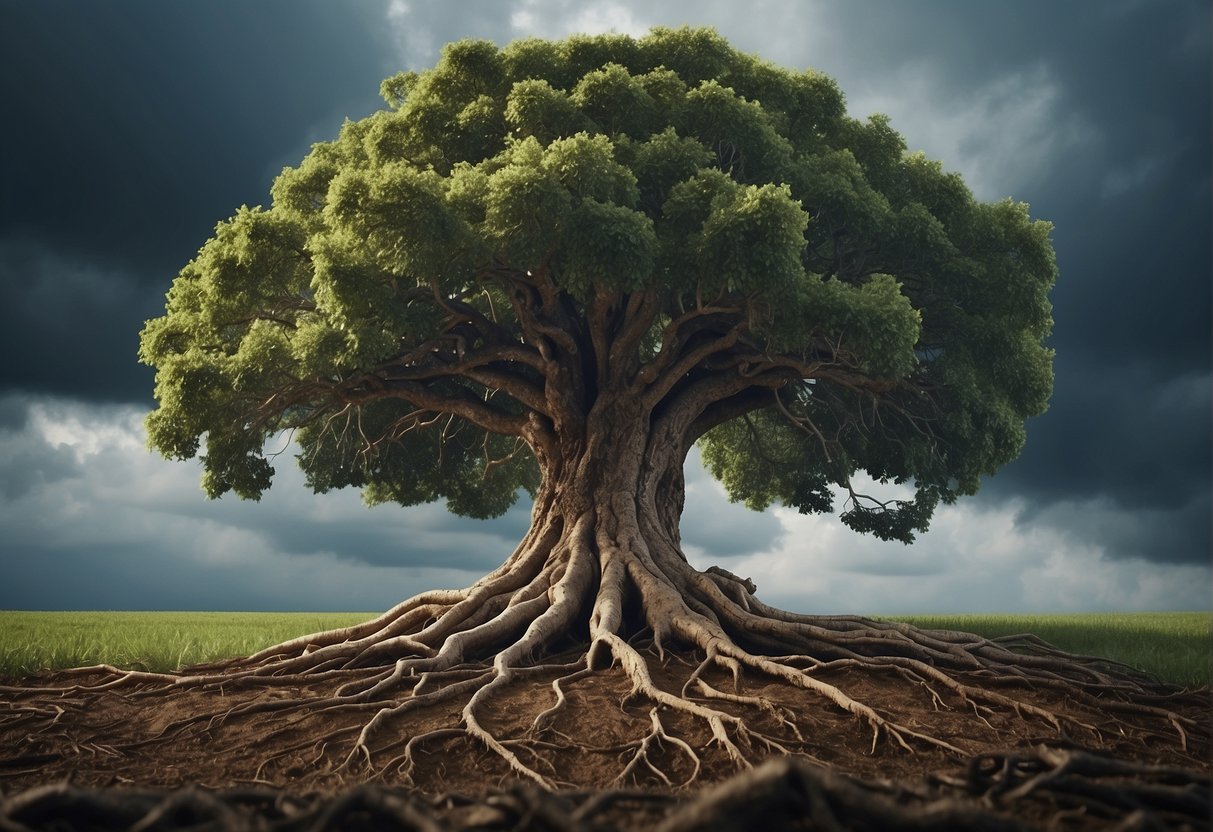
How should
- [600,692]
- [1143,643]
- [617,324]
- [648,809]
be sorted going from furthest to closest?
[1143,643]
[617,324]
[600,692]
[648,809]

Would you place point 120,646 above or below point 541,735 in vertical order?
above

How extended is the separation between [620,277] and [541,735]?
21.5ft

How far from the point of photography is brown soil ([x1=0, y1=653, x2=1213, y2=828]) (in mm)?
8844

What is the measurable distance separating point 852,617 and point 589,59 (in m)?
11.2

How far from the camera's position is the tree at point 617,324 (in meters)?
13.2

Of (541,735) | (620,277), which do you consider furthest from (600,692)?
(620,277)

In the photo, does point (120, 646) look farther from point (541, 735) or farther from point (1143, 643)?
point (1143, 643)

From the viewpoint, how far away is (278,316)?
16.8 meters

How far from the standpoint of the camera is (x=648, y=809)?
3479mm

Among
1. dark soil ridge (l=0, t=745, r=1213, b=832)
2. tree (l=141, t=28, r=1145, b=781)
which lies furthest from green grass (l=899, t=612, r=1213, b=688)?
dark soil ridge (l=0, t=745, r=1213, b=832)

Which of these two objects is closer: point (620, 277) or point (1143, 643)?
point (620, 277)

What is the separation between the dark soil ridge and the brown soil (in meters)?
3.76

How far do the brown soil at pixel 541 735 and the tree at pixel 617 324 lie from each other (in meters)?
0.42

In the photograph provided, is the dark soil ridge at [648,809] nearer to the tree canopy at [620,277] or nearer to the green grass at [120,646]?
the tree canopy at [620,277]
